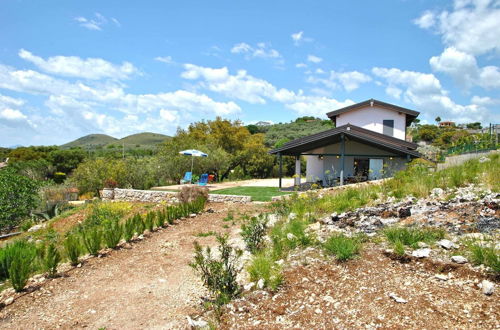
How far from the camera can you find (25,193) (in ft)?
45.2

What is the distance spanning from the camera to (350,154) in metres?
18.8

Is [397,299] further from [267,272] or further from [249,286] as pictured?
[249,286]

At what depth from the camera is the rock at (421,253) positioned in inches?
158

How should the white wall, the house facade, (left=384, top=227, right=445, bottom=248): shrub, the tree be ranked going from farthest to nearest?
the white wall < the house facade < the tree < (left=384, top=227, right=445, bottom=248): shrub

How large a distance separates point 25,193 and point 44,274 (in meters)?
10.8

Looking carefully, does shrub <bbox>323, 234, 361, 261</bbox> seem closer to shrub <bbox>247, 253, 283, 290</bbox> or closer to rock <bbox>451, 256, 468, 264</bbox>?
shrub <bbox>247, 253, 283, 290</bbox>

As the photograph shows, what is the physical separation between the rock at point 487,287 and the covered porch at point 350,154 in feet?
41.7

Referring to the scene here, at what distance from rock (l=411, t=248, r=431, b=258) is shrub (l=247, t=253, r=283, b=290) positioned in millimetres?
1804

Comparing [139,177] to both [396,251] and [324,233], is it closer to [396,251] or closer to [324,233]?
[324,233]

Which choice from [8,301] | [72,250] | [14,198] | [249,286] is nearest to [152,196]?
[14,198]

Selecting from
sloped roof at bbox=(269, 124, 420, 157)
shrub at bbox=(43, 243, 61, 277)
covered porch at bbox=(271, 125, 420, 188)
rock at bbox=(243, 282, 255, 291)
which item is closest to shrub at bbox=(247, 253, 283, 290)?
rock at bbox=(243, 282, 255, 291)

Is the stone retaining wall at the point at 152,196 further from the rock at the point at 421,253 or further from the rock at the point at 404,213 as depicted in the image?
the rock at the point at 421,253

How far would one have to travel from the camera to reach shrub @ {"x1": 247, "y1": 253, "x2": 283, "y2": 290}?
3932 millimetres

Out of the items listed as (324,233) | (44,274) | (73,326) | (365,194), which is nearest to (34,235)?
(44,274)
